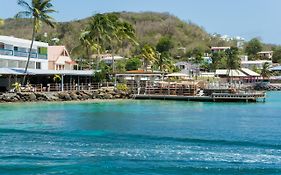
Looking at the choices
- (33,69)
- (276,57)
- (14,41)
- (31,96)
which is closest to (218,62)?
(276,57)

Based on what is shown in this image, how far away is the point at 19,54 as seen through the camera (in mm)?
63469

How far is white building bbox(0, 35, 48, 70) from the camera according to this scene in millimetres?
60478

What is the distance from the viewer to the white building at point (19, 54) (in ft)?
198

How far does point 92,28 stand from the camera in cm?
7219

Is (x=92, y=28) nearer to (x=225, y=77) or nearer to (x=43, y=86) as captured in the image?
(x=43, y=86)

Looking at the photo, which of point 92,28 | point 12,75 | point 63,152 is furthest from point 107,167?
point 92,28

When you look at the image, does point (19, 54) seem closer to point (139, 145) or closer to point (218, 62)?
point (139, 145)

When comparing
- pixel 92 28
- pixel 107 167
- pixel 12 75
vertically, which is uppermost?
pixel 92 28

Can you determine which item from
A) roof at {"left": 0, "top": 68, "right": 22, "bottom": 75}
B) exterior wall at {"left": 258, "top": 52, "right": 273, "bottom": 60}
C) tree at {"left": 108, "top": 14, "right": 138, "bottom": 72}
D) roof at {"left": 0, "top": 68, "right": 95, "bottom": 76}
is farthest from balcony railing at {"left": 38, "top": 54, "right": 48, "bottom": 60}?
exterior wall at {"left": 258, "top": 52, "right": 273, "bottom": 60}

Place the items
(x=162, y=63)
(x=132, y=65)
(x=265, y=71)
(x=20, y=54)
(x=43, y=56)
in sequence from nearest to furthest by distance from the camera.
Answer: (x=20, y=54) < (x=43, y=56) < (x=162, y=63) < (x=132, y=65) < (x=265, y=71)

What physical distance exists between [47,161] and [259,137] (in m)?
12.2

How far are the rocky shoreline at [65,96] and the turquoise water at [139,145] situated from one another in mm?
15951

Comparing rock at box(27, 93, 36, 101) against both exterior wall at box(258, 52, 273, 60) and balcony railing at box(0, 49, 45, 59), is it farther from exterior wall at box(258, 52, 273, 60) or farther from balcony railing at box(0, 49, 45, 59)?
exterior wall at box(258, 52, 273, 60)

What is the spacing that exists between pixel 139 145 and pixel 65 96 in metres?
34.4
